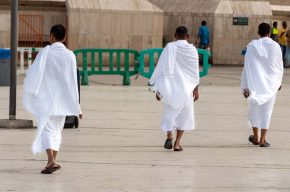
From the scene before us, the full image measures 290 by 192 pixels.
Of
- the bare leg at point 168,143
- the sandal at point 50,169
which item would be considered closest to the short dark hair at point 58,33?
the sandal at point 50,169

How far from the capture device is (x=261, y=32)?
43.3 feet

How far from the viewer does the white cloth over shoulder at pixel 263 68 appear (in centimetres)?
1315

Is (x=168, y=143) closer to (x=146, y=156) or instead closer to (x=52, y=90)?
(x=146, y=156)

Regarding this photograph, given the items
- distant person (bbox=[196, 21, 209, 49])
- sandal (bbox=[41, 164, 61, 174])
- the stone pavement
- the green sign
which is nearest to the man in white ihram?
sandal (bbox=[41, 164, 61, 174])

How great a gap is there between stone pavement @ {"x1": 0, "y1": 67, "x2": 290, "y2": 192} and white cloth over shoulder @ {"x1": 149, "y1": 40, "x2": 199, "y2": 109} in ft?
2.24

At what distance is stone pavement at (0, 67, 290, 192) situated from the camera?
9.72m

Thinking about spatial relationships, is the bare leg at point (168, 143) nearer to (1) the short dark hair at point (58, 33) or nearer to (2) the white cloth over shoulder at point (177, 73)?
(2) the white cloth over shoulder at point (177, 73)

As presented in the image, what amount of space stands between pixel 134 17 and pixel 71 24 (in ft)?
6.45

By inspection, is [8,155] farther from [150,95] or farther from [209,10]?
[209,10]

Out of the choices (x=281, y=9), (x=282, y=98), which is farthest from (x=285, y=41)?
(x=282, y=98)

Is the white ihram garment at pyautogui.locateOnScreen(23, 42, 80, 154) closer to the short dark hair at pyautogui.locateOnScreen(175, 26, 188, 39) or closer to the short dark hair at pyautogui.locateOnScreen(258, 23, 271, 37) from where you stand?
the short dark hair at pyautogui.locateOnScreen(175, 26, 188, 39)

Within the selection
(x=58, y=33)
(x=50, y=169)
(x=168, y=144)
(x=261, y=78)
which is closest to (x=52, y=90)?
(x=58, y=33)

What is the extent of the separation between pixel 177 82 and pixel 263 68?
4.76 ft

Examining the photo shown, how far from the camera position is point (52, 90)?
34.6 feet
